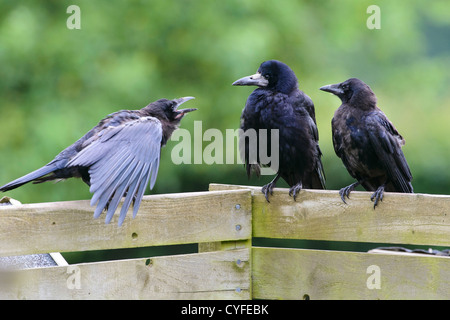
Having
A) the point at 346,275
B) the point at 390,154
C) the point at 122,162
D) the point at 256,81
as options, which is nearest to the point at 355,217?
the point at 346,275

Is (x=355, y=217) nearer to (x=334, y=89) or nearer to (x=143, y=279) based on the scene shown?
(x=143, y=279)

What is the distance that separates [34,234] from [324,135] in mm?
3965

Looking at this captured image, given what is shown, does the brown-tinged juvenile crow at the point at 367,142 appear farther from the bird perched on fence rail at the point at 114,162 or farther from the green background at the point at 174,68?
the green background at the point at 174,68

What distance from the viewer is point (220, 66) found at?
7641 millimetres

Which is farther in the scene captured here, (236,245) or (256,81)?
(256,81)

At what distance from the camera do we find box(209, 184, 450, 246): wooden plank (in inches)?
129

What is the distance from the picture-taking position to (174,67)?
7871 mm

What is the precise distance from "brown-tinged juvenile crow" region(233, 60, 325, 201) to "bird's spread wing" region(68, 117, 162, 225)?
879mm

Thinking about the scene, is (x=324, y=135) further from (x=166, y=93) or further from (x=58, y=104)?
(x=58, y=104)

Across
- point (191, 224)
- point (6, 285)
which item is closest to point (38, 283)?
point (6, 285)

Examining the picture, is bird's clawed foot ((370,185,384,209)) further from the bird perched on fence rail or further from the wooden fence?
the bird perched on fence rail

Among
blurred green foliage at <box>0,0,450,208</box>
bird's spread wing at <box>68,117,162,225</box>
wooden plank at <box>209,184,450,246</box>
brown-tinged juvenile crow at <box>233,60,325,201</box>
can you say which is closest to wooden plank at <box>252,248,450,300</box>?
wooden plank at <box>209,184,450,246</box>

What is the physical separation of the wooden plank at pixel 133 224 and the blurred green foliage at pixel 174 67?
3.10 m

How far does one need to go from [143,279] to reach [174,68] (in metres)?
A: 4.92
